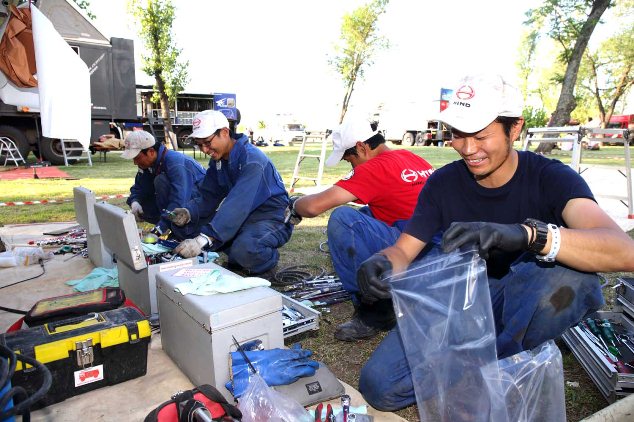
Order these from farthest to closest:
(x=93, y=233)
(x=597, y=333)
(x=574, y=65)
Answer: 1. (x=574, y=65)
2. (x=93, y=233)
3. (x=597, y=333)

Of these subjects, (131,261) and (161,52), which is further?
(161,52)

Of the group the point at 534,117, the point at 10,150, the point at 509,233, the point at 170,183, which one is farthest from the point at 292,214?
the point at 534,117

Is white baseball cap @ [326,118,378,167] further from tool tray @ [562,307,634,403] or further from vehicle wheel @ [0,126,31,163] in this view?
vehicle wheel @ [0,126,31,163]

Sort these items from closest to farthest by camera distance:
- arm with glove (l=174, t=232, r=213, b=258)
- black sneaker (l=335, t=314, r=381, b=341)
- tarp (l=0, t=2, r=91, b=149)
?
black sneaker (l=335, t=314, r=381, b=341)
tarp (l=0, t=2, r=91, b=149)
arm with glove (l=174, t=232, r=213, b=258)

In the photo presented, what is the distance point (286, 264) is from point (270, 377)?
218cm

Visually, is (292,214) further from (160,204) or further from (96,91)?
(96,91)

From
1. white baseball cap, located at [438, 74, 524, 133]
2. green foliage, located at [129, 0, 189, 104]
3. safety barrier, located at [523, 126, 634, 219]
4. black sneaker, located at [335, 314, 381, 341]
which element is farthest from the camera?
green foliage, located at [129, 0, 189, 104]

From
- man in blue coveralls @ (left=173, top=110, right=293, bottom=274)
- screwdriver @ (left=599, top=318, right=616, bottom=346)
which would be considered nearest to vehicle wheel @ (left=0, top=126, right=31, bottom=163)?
man in blue coveralls @ (left=173, top=110, right=293, bottom=274)

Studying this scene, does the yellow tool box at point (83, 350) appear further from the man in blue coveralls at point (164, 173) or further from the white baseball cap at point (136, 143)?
the white baseball cap at point (136, 143)

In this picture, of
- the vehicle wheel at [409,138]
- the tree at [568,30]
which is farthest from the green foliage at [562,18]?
the vehicle wheel at [409,138]

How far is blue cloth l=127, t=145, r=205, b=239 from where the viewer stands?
417 centimetres

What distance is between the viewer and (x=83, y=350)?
1852 mm

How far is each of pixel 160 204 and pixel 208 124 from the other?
1.63 metres

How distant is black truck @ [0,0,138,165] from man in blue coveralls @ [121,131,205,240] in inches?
368
